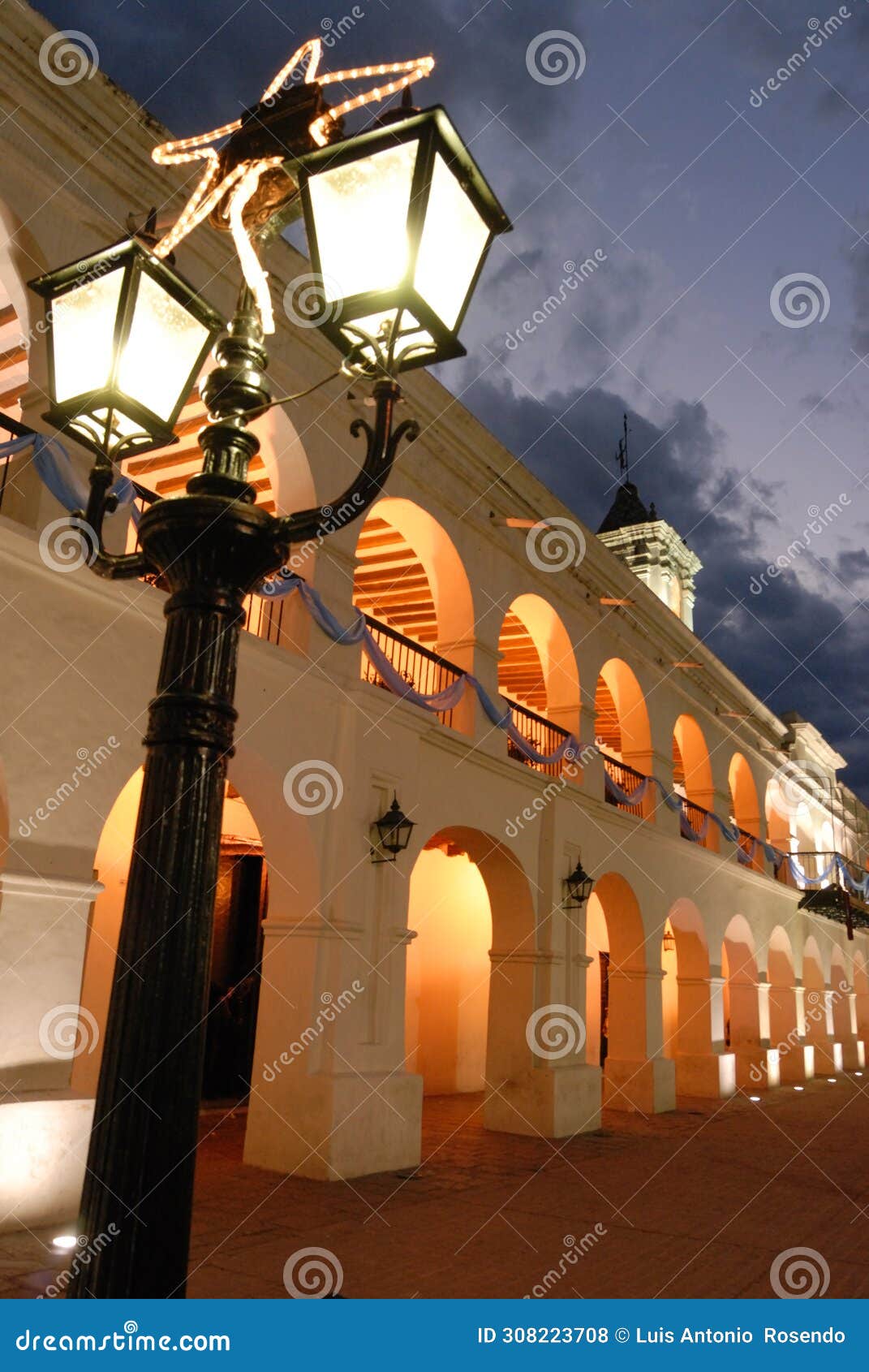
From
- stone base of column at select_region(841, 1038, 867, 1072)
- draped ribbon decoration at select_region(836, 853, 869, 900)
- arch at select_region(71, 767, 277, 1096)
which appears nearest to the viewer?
arch at select_region(71, 767, 277, 1096)

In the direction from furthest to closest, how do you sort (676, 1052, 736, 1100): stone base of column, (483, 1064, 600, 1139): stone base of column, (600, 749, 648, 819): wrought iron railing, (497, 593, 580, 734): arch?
(676, 1052, 736, 1100): stone base of column → (600, 749, 648, 819): wrought iron railing → (497, 593, 580, 734): arch → (483, 1064, 600, 1139): stone base of column

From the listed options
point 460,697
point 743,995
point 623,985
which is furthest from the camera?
point 743,995

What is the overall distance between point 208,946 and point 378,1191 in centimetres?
655

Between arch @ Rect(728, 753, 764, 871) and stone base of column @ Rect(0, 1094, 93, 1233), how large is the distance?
17.4 m

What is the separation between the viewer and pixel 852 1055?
26406 mm

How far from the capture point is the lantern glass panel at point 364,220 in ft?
9.22

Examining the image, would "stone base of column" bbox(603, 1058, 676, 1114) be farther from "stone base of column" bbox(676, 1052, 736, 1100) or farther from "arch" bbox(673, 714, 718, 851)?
"arch" bbox(673, 714, 718, 851)

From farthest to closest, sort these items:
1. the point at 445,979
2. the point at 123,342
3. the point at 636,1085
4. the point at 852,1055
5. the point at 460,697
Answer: the point at 852,1055 → the point at 445,979 → the point at 636,1085 → the point at 460,697 → the point at 123,342

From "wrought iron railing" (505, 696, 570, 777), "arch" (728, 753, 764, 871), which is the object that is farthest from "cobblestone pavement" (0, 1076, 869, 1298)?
"arch" (728, 753, 764, 871)

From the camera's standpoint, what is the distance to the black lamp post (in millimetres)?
2295

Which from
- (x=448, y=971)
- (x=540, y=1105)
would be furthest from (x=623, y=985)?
(x=540, y=1105)

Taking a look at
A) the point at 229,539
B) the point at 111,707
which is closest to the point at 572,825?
the point at 111,707

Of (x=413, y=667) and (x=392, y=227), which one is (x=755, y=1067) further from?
(x=392, y=227)

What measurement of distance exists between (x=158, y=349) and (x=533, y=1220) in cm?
681
